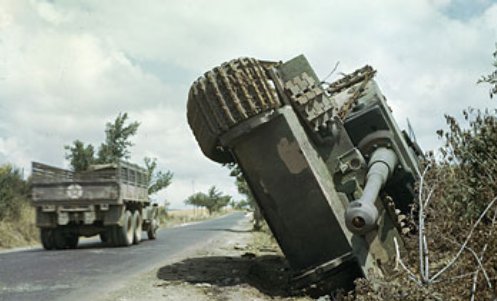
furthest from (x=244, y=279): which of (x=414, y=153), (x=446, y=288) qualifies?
(x=446, y=288)

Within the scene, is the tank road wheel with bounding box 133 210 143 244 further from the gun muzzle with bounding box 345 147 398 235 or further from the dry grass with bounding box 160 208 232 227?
the dry grass with bounding box 160 208 232 227

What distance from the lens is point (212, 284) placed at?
28.4 ft

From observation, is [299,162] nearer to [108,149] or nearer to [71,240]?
[71,240]

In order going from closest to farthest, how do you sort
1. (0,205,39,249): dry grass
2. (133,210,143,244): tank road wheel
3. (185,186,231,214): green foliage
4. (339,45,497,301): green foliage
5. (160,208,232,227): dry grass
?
(339,45,497,301): green foliage < (133,210,143,244): tank road wheel < (0,205,39,249): dry grass < (160,208,232,227): dry grass < (185,186,231,214): green foliage

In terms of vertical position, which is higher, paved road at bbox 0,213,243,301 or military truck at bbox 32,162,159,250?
military truck at bbox 32,162,159,250

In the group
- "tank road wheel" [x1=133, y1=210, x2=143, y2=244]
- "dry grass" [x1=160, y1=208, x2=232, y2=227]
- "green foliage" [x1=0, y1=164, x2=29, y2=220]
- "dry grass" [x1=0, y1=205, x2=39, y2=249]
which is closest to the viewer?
"tank road wheel" [x1=133, y1=210, x2=143, y2=244]

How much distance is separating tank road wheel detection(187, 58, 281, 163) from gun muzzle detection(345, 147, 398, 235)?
166cm

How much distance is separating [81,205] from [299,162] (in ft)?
31.3

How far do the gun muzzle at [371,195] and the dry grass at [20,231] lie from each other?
1533cm

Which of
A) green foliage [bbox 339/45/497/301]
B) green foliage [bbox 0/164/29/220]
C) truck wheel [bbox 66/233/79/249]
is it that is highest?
green foliage [bbox 0/164/29/220]

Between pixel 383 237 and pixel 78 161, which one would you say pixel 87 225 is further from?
pixel 78 161

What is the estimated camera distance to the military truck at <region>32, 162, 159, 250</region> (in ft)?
53.3

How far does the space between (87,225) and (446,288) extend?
13.4m

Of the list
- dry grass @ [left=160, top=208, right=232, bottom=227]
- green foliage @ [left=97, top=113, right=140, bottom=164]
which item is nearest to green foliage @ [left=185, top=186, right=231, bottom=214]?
dry grass @ [left=160, top=208, right=232, bottom=227]
